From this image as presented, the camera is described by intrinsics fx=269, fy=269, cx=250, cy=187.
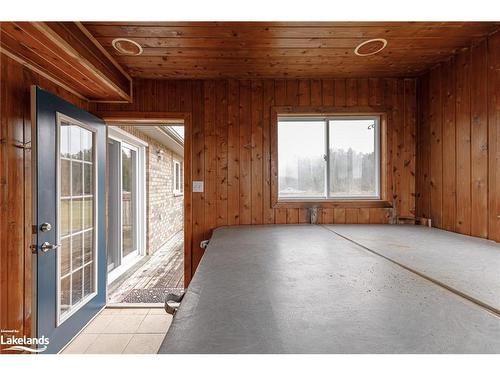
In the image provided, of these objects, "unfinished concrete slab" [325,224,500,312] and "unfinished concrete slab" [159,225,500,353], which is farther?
"unfinished concrete slab" [325,224,500,312]

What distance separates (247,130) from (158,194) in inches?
136

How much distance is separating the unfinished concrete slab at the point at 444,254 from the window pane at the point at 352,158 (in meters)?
0.57

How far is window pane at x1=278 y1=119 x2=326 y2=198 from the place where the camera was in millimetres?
2846

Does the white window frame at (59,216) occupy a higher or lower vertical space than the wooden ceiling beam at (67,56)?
lower

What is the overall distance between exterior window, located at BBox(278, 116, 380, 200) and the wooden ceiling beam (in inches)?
64.0

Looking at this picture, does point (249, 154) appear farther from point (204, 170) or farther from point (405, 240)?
point (405, 240)

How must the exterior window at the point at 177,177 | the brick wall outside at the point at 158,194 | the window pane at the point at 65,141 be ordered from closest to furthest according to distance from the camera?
the window pane at the point at 65,141 → the brick wall outside at the point at 158,194 → the exterior window at the point at 177,177

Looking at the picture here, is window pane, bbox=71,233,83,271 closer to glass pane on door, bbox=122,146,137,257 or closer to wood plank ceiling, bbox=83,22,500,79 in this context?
wood plank ceiling, bbox=83,22,500,79

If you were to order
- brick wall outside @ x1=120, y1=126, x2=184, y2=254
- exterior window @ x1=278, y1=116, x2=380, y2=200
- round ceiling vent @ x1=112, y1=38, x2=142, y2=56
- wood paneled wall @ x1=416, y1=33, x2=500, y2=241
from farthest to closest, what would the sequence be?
brick wall outside @ x1=120, y1=126, x2=184, y2=254 < exterior window @ x1=278, y1=116, x2=380, y2=200 < round ceiling vent @ x1=112, y1=38, x2=142, y2=56 < wood paneled wall @ x1=416, y1=33, x2=500, y2=241

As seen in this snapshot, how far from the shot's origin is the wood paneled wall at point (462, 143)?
185 centimetres

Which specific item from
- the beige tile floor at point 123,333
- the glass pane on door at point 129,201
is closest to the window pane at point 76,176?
the beige tile floor at point 123,333

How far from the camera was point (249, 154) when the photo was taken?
2709mm

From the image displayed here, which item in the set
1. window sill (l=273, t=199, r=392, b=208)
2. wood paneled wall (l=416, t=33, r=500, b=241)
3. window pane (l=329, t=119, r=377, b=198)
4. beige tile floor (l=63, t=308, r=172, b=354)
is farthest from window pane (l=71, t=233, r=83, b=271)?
wood paneled wall (l=416, t=33, r=500, b=241)

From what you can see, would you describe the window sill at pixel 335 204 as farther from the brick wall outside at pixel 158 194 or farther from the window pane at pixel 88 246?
the brick wall outside at pixel 158 194
